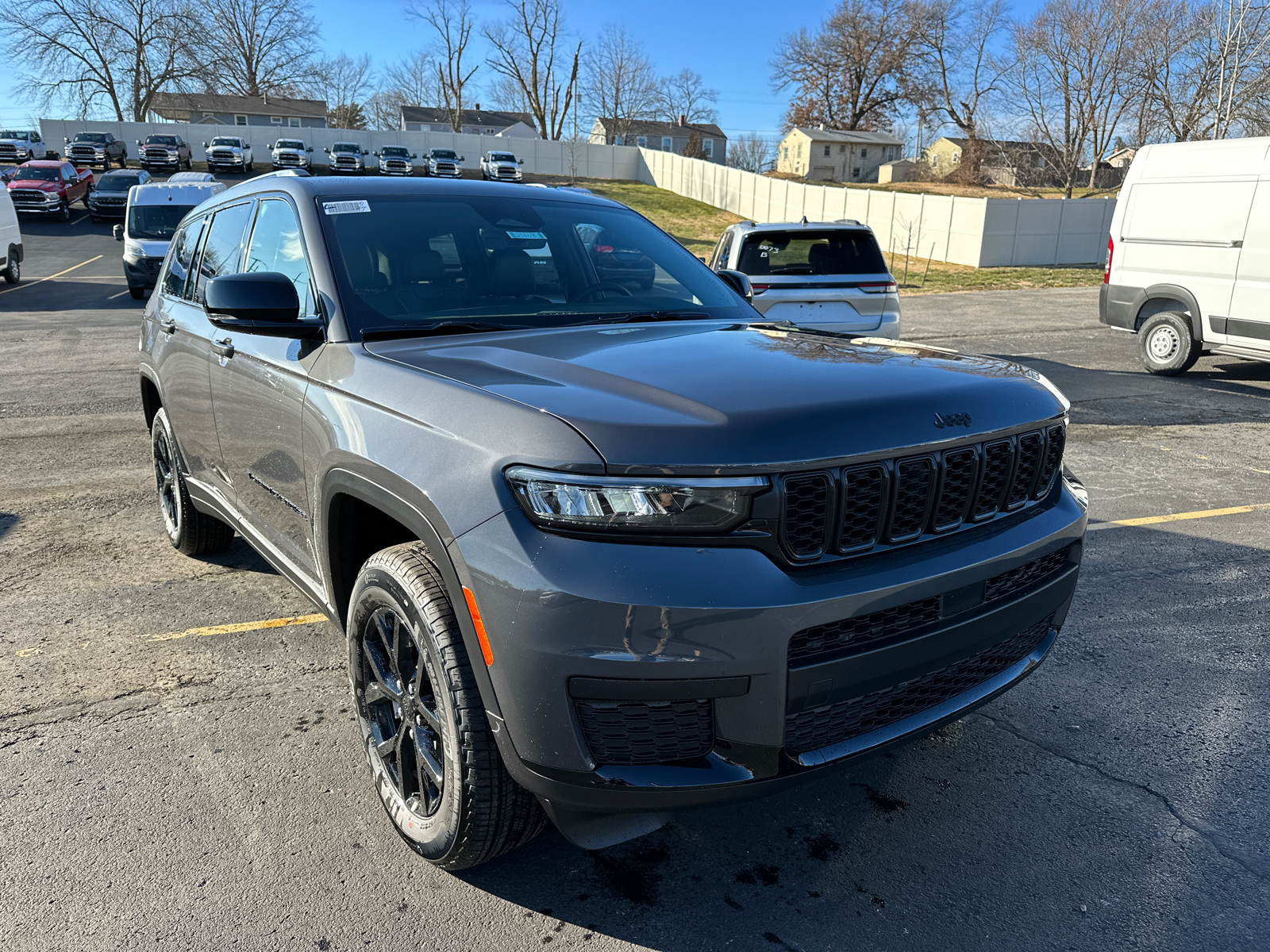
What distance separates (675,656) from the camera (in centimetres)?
194

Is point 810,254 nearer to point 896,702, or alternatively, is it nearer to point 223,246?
point 223,246

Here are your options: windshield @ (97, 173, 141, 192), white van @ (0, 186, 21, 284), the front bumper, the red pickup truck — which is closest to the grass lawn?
the front bumper

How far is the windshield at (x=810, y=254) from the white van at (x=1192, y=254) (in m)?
4.10

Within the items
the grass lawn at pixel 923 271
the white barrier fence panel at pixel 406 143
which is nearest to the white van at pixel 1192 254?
the grass lawn at pixel 923 271

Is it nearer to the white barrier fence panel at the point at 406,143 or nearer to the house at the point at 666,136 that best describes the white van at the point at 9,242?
the white barrier fence panel at the point at 406,143

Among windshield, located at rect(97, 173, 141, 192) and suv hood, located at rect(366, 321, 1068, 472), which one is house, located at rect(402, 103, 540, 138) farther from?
suv hood, located at rect(366, 321, 1068, 472)

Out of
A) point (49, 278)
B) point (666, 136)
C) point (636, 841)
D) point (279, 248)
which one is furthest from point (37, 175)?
point (666, 136)

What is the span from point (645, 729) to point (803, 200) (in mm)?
38987

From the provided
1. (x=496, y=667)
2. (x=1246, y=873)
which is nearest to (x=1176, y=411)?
(x=1246, y=873)

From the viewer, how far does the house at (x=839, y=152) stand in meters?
75.6

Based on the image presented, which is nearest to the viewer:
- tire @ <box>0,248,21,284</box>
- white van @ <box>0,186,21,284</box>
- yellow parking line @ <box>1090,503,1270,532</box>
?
yellow parking line @ <box>1090,503,1270,532</box>

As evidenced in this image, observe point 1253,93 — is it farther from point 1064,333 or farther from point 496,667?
point 496,667

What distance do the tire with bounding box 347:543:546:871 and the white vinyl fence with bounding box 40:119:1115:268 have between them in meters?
27.5

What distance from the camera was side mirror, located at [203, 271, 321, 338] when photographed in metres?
2.84
